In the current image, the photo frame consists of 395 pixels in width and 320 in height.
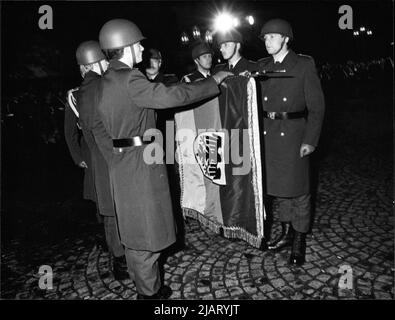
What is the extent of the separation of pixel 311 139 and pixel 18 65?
40.8 ft

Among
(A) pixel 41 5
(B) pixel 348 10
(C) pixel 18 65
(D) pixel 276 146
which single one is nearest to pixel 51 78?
(C) pixel 18 65

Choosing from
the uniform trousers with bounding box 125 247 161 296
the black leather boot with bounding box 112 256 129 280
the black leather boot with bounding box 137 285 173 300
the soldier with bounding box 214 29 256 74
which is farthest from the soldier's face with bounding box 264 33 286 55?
the black leather boot with bounding box 112 256 129 280

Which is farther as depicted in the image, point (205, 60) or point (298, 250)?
point (205, 60)

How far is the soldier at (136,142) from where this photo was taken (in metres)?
2.73

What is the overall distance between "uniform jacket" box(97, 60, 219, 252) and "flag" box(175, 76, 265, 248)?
0.70 m

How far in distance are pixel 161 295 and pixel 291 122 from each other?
7.83ft

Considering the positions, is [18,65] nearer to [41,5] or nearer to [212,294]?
[41,5]

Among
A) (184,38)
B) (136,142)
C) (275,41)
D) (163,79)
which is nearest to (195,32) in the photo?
(184,38)

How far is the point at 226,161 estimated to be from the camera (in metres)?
3.82

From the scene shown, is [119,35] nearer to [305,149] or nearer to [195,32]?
[305,149]

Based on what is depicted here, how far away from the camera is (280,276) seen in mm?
3639

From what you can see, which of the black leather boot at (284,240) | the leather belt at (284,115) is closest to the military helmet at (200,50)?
the leather belt at (284,115)

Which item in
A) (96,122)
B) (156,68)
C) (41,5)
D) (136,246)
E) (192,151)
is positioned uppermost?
(41,5)

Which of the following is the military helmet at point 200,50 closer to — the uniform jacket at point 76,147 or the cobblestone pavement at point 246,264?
the uniform jacket at point 76,147
